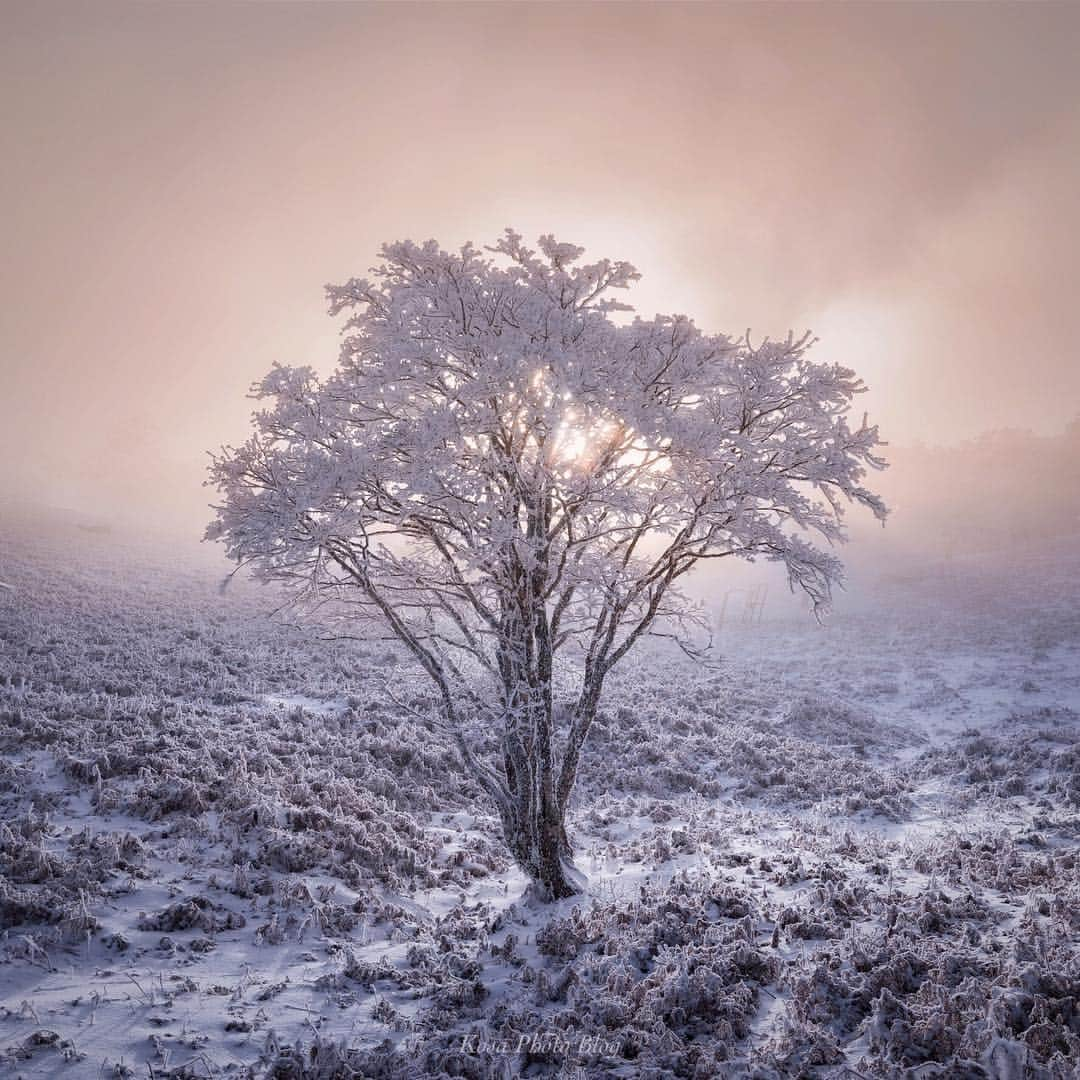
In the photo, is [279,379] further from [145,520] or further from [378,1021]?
[145,520]

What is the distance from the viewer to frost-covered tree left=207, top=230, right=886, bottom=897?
6711mm

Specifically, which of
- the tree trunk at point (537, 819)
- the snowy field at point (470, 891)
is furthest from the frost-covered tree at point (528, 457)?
the snowy field at point (470, 891)

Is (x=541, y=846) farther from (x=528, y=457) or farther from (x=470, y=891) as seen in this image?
(x=528, y=457)

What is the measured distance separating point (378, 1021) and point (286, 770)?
6121 mm

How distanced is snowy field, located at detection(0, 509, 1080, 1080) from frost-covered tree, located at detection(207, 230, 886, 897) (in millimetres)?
2118

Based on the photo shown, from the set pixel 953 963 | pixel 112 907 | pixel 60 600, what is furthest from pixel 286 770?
pixel 60 600

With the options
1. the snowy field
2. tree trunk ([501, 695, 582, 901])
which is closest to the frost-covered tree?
tree trunk ([501, 695, 582, 901])

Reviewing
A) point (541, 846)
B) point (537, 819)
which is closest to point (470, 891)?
point (541, 846)

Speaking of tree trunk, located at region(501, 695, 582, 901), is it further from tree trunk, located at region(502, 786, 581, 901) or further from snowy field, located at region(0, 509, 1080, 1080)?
snowy field, located at region(0, 509, 1080, 1080)

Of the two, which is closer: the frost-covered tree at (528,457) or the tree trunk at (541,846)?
the frost-covered tree at (528,457)

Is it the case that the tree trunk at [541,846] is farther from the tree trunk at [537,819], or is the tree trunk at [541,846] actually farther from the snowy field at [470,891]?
the snowy field at [470,891]

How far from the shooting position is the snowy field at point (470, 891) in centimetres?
448

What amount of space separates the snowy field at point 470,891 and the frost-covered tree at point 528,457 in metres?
2.12

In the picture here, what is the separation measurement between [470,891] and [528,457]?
21.3 ft
